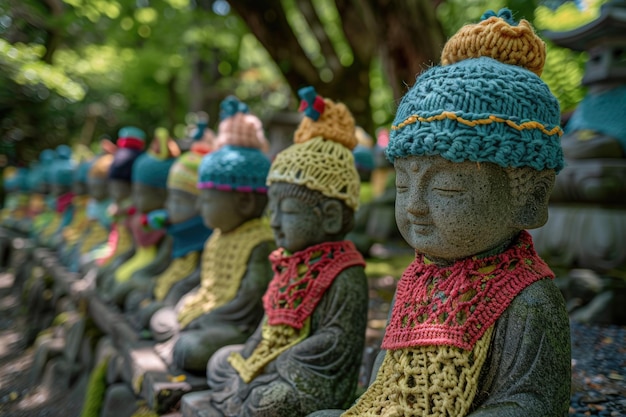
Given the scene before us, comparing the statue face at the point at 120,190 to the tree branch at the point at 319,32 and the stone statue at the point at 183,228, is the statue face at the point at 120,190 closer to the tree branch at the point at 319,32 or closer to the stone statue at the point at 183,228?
the stone statue at the point at 183,228

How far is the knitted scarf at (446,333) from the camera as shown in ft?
5.76

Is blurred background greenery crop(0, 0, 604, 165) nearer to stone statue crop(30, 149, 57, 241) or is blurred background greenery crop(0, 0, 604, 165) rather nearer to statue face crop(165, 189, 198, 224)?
stone statue crop(30, 149, 57, 241)

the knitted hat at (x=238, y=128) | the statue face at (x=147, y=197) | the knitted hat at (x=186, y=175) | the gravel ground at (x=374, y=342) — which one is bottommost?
the gravel ground at (x=374, y=342)

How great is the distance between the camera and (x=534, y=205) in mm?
1827

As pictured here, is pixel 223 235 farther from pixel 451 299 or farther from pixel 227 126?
pixel 451 299

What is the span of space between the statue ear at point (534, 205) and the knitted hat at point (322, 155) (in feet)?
3.58

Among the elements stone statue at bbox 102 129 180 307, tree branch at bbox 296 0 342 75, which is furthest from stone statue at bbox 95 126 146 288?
tree branch at bbox 296 0 342 75

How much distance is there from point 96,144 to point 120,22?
331 inches

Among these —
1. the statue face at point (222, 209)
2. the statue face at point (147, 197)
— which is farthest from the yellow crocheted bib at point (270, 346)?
the statue face at point (147, 197)

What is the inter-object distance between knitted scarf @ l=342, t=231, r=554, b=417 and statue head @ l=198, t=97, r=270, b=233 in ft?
6.05

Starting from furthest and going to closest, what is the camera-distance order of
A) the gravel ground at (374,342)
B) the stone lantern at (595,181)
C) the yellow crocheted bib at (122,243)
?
the yellow crocheted bib at (122,243) < the stone lantern at (595,181) < the gravel ground at (374,342)

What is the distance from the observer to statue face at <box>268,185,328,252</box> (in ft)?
8.87

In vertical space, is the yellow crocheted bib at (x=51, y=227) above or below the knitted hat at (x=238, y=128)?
below

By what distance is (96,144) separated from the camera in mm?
16188
